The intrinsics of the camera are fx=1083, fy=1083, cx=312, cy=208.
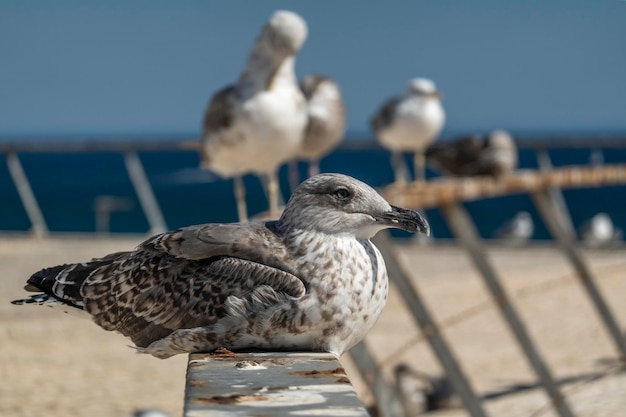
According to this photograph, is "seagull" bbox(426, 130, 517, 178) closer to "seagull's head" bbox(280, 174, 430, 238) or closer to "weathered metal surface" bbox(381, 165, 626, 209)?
"weathered metal surface" bbox(381, 165, 626, 209)

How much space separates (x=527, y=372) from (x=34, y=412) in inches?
192

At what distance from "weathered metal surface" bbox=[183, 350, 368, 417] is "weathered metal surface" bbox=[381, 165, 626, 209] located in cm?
439

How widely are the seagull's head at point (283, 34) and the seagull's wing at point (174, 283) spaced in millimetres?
4003

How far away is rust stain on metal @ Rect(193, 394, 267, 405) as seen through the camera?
7.44 feet

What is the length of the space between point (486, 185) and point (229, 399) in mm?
6484

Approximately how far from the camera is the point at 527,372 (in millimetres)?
10633

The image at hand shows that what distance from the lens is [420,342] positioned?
12062mm

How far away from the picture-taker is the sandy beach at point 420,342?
897 cm

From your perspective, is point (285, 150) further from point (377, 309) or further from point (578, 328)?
point (578, 328)

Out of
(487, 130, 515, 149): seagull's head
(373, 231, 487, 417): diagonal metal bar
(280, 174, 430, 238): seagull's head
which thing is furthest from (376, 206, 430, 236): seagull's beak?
(487, 130, 515, 149): seagull's head

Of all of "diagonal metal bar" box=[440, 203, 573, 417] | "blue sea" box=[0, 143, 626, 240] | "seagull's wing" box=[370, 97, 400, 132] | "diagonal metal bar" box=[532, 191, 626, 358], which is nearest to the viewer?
"diagonal metal bar" box=[440, 203, 573, 417]

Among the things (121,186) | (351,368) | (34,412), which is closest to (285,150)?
(34,412)

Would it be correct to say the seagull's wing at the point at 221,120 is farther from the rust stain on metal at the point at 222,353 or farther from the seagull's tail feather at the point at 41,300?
the rust stain on metal at the point at 222,353

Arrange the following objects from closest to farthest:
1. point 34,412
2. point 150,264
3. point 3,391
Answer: point 150,264, point 34,412, point 3,391
